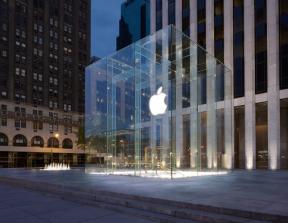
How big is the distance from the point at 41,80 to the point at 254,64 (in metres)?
59.8

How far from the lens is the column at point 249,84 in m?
35.0

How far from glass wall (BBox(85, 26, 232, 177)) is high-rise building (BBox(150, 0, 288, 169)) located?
1805 millimetres

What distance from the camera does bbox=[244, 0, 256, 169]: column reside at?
34969 mm

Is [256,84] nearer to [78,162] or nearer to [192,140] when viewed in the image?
[192,140]

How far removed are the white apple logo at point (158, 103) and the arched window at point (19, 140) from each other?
5813 centimetres

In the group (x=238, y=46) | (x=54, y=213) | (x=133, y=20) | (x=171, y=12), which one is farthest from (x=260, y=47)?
(x=133, y=20)

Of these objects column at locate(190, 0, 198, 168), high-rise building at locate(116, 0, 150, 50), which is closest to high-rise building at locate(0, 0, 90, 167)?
high-rise building at locate(116, 0, 150, 50)

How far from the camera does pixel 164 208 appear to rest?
385 inches

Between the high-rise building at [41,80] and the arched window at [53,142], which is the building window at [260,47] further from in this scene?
the arched window at [53,142]

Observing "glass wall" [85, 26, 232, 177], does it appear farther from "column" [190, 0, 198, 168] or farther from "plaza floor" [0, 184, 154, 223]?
"plaza floor" [0, 184, 154, 223]

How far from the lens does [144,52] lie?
2359 centimetres

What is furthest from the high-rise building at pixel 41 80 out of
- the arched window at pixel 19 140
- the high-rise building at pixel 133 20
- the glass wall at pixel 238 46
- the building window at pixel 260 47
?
the building window at pixel 260 47

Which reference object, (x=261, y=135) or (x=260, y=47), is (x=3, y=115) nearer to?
(x=261, y=135)

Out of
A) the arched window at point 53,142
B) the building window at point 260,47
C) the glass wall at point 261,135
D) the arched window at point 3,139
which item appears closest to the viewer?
the building window at point 260,47
